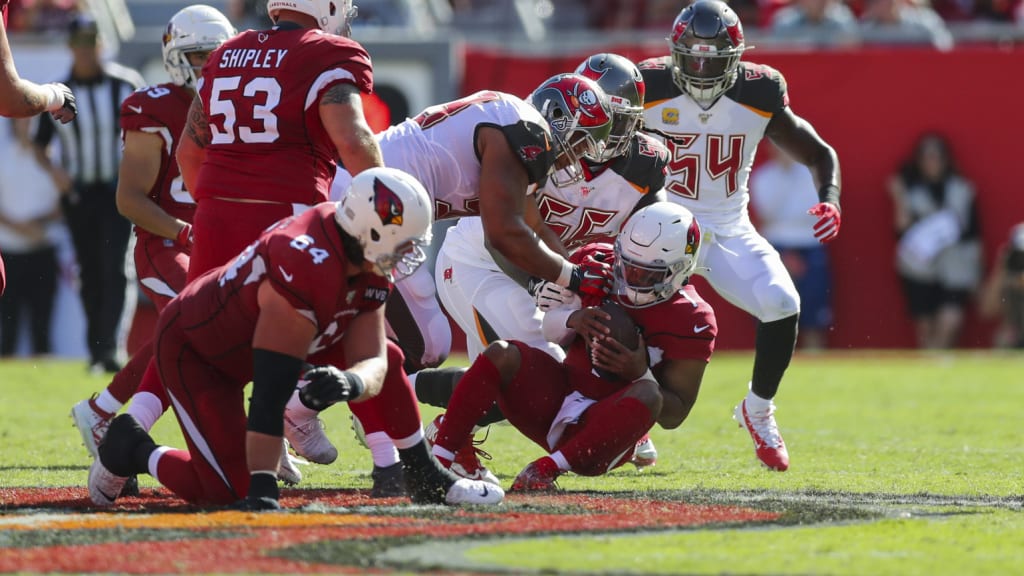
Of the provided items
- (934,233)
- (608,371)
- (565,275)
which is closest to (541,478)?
(608,371)

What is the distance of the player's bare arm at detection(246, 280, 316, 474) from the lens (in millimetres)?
4461

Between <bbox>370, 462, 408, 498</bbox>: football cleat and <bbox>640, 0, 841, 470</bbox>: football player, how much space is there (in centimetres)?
194

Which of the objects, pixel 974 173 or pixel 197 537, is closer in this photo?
pixel 197 537

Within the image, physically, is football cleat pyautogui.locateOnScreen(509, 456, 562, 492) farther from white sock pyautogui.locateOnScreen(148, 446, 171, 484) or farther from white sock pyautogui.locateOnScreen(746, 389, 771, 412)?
white sock pyautogui.locateOnScreen(746, 389, 771, 412)

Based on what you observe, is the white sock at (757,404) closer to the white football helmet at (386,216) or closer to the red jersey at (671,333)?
the red jersey at (671,333)

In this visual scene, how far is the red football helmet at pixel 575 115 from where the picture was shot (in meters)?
5.63

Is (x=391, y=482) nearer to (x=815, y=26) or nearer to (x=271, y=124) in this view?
(x=271, y=124)

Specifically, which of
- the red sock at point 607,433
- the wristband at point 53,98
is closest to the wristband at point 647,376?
the red sock at point 607,433

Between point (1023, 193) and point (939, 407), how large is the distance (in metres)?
4.71

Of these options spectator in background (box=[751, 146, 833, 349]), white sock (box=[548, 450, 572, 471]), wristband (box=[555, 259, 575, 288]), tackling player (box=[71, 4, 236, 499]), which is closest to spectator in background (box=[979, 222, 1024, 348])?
spectator in background (box=[751, 146, 833, 349])

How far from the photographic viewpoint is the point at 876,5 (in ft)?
44.5

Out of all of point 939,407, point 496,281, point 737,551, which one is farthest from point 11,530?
point 939,407

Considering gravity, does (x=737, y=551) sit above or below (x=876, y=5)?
above

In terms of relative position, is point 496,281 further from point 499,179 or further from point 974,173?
point 974,173
